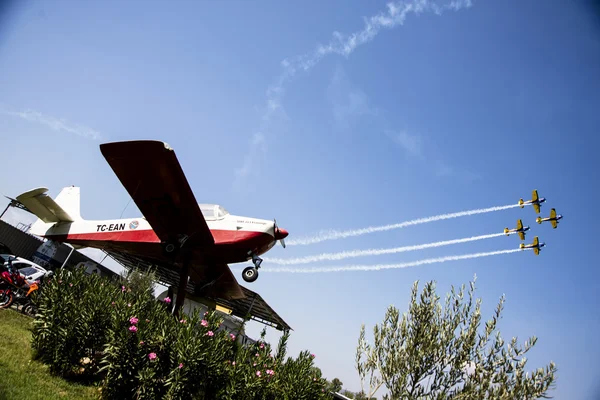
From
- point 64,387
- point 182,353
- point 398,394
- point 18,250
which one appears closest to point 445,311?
point 398,394

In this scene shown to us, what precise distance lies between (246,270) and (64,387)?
9149 mm

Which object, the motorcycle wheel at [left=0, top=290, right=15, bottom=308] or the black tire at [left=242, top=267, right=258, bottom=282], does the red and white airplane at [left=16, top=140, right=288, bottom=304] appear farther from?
the motorcycle wheel at [left=0, top=290, right=15, bottom=308]

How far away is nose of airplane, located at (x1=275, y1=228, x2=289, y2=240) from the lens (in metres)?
15.4

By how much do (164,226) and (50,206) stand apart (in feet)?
31.4

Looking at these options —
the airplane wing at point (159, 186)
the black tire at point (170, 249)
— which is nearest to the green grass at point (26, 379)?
the airplane wing at point (159, 186)

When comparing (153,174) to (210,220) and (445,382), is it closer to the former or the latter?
(210,220)

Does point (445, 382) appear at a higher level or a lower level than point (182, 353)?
higher

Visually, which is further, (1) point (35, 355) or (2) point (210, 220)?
(2) point (210, 220)

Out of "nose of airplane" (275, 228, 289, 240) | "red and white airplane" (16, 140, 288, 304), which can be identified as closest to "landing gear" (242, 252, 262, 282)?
"red and white airplane" (16, 140, 288, 304)

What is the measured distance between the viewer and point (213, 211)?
1571 centimetres

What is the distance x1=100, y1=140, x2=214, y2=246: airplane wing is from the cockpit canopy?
5.05 ft

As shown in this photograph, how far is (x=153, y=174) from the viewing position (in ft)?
38.5

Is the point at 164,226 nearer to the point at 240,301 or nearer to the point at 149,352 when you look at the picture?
the point at 149,352

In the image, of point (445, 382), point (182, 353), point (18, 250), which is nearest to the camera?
point (182, 353)
